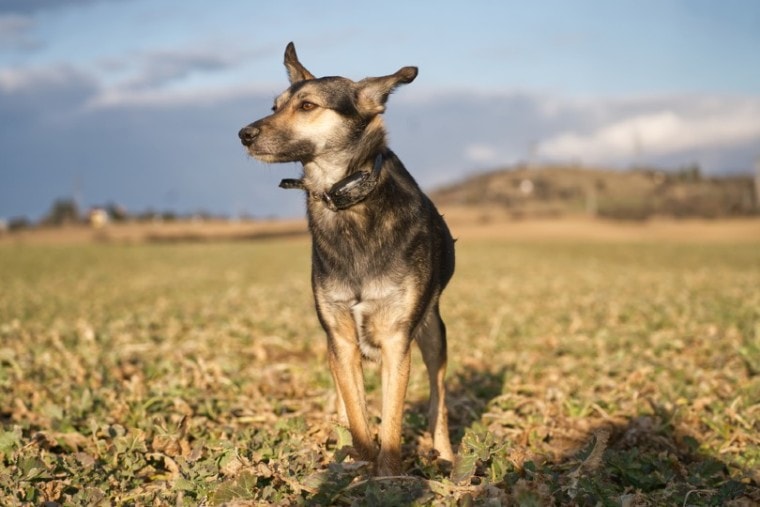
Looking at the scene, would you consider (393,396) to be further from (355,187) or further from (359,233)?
(355,187)

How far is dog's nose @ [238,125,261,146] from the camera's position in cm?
561

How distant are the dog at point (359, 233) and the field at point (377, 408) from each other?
50 cm

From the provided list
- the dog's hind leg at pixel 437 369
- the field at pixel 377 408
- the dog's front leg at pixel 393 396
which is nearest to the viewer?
the field at pixel 377 408

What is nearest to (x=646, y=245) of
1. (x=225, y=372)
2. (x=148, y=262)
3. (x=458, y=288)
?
(x=148, y=262)

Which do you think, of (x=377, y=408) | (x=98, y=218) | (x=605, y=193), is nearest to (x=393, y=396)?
(x=377, y=408)

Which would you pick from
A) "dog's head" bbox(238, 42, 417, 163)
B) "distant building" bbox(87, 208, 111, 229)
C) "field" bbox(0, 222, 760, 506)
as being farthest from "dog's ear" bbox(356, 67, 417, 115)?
"distant building" bbox(87, 208, 111, 229)

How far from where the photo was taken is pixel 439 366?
6547 mm

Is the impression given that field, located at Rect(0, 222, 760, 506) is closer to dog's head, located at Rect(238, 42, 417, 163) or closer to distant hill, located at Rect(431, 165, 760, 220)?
dog's head, located at Rect(238, 42, 417, 163)

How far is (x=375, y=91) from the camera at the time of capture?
5793 mm

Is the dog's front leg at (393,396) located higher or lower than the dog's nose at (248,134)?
lower

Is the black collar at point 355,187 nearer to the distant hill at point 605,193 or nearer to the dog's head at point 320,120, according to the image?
the dog's head at point 320,120

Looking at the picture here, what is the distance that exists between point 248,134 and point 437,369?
2.48m

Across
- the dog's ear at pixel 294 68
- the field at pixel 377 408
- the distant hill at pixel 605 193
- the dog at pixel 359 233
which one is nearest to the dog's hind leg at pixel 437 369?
the field at pixel 377 408

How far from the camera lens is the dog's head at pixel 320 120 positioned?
5.64 meters
